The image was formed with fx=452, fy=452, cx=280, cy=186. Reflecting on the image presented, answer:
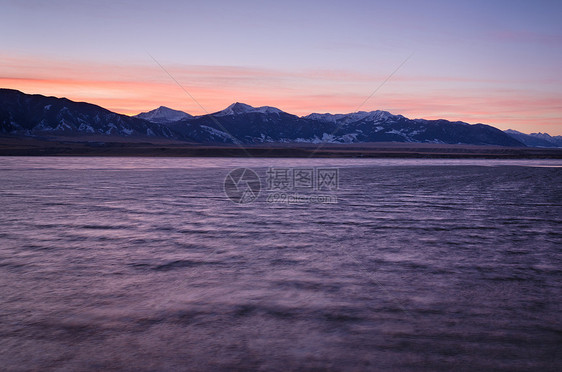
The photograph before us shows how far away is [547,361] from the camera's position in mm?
5293

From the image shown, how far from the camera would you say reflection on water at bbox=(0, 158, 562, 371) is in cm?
546

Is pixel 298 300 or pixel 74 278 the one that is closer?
pixel 298 300

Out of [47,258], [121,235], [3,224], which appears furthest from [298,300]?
[3,224]

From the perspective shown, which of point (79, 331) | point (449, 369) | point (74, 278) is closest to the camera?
point (449, 369)

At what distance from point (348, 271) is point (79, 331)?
519 centimetres

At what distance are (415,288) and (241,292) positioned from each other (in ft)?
10.2

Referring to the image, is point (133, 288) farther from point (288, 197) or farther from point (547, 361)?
point (288, 197)

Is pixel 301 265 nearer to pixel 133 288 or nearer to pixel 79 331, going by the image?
pixel 133 288

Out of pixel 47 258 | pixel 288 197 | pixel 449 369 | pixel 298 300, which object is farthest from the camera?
pixel 288 197

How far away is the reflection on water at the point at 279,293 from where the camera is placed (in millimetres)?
5465

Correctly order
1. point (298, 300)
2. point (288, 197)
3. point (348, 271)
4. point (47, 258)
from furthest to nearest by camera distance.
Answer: point (288, 197)
point (47, 258)
point (348, 271)
point (298, 300)

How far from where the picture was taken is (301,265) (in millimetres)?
9828

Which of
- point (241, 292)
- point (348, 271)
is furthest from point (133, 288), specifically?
point (348, 271)

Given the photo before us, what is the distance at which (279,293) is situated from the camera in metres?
7.82
